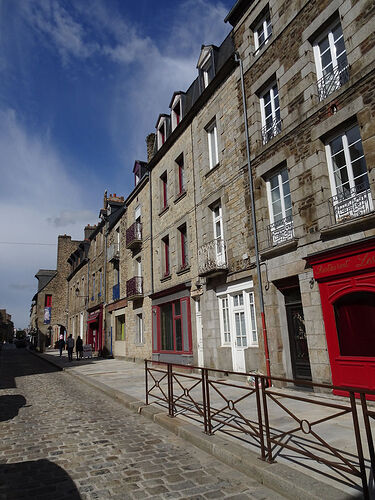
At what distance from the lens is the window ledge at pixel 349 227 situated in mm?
6593

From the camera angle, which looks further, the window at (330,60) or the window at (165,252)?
the window at (165,252)

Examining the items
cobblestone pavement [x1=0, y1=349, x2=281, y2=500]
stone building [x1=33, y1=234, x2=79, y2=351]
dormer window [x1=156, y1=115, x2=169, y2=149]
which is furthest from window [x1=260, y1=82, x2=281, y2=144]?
stone building [x1=33, y1=234, x2=79, y2=351]

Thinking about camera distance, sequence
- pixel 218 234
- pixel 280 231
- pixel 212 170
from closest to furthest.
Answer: pixel 280 231
pixel 218 234
pixel 212 170

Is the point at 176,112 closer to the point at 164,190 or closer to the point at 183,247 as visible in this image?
the point at 164,190

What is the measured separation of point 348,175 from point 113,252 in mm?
16938

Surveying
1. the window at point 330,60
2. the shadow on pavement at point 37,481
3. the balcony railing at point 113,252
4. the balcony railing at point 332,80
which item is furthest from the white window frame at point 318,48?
the balcony railing at point 113,252

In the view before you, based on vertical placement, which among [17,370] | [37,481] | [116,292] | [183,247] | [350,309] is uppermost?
[183,247]

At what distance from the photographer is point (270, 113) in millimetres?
10016

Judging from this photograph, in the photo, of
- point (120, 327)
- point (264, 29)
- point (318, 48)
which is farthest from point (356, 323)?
point (120, 327)

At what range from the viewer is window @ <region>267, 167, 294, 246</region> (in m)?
8.87

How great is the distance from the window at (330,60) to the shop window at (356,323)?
460cm

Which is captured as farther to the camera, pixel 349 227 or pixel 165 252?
pixel 165 252

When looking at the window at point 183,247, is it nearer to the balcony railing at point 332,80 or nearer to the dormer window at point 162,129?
the dormer window at point 162,129

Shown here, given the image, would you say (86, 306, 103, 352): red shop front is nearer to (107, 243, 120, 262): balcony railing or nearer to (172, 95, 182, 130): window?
(107, 243, 120, 262): balcony railing
